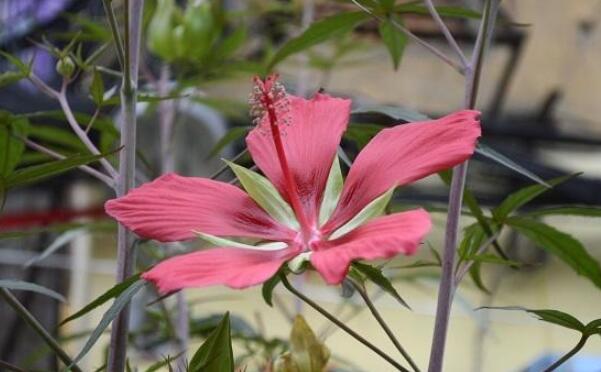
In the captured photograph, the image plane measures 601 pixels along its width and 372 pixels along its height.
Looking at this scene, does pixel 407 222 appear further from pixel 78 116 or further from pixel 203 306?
pixel 203 306

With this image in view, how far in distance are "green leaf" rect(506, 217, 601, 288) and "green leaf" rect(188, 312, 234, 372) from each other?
0.55ft

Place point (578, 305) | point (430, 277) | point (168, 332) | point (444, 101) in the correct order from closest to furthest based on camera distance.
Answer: point (168, 332) < point (430, 277) < point (578, 305) < point (444, 101)

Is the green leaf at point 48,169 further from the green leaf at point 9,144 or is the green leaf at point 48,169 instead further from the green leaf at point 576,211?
the green leaf at point 576,211

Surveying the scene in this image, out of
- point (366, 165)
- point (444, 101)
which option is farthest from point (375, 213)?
point (444, 101)

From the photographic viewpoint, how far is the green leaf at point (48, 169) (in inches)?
13.4

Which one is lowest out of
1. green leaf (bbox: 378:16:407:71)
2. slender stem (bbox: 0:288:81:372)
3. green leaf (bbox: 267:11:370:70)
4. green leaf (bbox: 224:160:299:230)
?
slender stem (bbox: 0:288:81:372)

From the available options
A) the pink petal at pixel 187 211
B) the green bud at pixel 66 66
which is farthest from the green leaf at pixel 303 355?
the green bud at pixel 66 66

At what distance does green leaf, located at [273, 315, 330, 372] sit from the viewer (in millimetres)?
346

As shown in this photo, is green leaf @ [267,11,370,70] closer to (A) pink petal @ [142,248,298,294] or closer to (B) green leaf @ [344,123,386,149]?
(B) green leaf @ [344,123,386,149]

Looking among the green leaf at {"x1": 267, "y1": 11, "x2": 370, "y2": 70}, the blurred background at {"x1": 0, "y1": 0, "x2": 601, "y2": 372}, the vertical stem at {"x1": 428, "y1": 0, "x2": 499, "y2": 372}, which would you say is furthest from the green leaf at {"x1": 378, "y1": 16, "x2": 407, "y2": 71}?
the blurred background at {"x1": 0, "y1": 0, "x2": 601, "y2": 372}

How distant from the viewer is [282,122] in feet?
1.20

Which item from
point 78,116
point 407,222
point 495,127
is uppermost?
point 495,127

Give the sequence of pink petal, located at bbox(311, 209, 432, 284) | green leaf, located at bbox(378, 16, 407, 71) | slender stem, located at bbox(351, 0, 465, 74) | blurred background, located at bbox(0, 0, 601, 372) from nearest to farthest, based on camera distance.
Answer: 1. pink petal, located at bbox(311, 209, 432, 284)
2. slender stem, located at bbox(351, 0, 465, 74)
3. green leaf, located at bbox(378, 16, 407, 71)
4. blurred background, located at bbox(0, 0, 601, 372)

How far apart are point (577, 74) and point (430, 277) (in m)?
1.90
